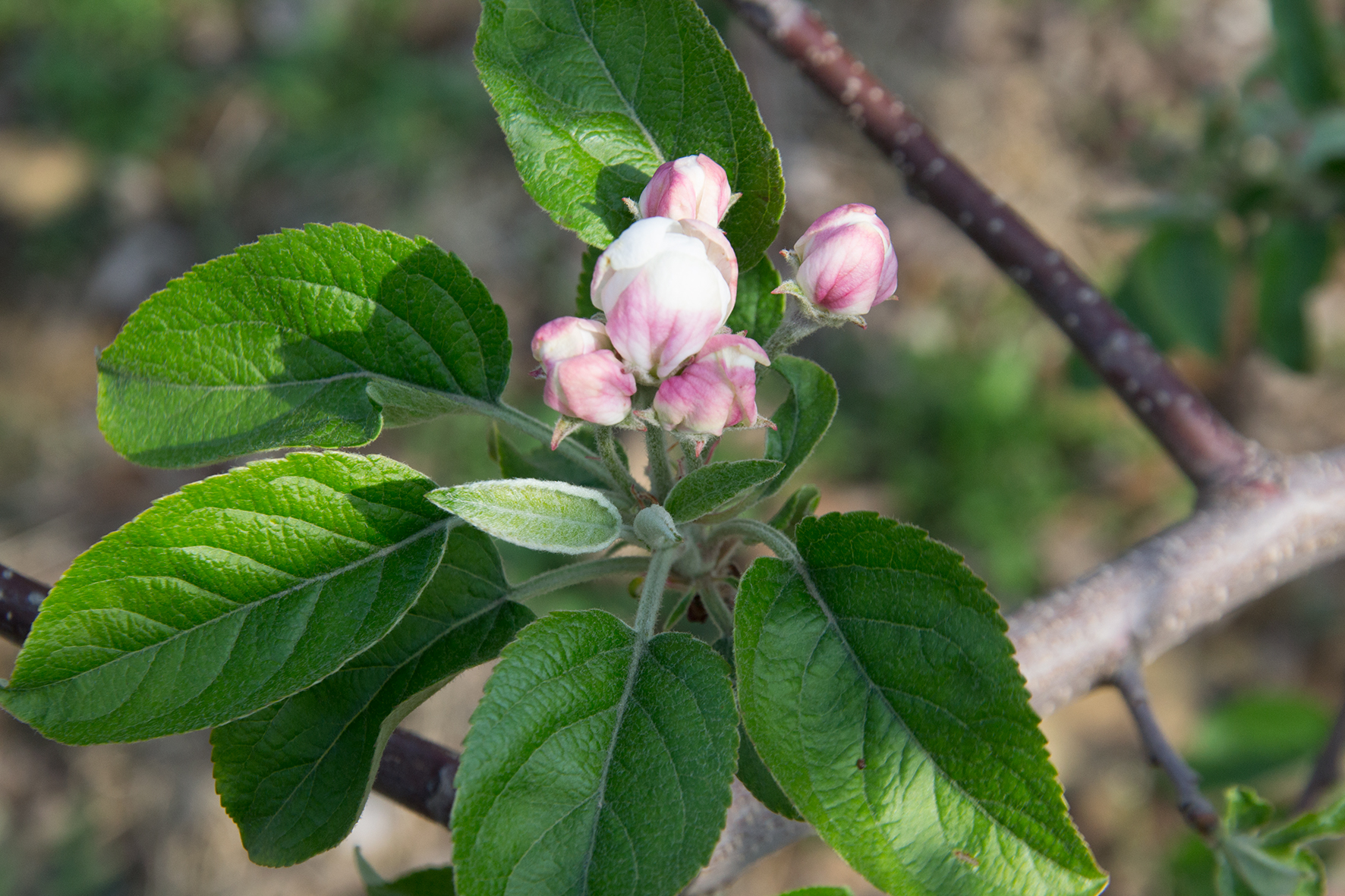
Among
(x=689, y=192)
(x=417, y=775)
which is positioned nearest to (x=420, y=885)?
(x=417, y=775)

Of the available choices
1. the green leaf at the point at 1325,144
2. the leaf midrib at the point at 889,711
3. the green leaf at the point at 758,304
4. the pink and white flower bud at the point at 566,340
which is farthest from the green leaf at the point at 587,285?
the green leaf at the point at 1325,144

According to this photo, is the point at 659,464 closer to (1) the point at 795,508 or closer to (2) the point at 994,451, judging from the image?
(1) the point at 795,508

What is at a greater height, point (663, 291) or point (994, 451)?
point (994, 451)

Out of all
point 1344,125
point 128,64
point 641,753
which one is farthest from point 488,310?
point 128,64

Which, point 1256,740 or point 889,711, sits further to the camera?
point 1256,740

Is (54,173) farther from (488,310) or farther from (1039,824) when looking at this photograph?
(1039,824)

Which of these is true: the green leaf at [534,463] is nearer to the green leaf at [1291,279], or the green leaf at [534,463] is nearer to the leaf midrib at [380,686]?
the leaf midrib at [380,686]
